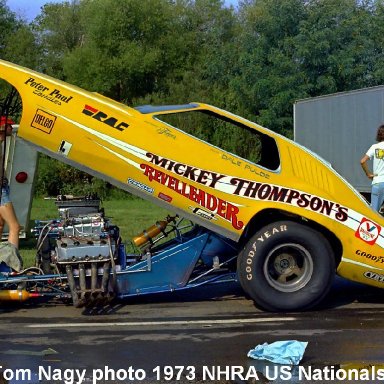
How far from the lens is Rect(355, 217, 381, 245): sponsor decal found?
27.0 ft

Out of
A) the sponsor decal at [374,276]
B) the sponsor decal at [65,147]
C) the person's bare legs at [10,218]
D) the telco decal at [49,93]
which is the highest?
the telco decal at [49,93]

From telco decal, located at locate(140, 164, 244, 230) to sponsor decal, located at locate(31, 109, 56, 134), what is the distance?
972 mm

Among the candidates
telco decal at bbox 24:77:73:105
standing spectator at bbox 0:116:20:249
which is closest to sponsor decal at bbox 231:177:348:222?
telco decal at bbox 24:77:73:105

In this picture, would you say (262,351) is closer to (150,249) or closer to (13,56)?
(150,249)

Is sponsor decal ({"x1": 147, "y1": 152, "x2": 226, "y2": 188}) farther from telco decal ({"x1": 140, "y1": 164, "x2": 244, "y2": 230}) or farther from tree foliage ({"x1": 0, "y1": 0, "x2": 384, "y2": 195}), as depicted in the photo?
tree foliage ({"x1": 0, "y1": 0, "x2": 384, "y2": 195})

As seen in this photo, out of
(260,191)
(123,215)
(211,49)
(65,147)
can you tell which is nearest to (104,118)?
(65,147)

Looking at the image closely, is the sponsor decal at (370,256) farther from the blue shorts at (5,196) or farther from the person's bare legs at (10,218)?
the blue shorts at (5,196)

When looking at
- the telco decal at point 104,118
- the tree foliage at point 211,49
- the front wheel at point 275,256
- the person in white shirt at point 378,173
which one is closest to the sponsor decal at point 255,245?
the front wheel at point 275,256

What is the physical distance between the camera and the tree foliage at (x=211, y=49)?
122 ft

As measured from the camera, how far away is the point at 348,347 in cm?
683

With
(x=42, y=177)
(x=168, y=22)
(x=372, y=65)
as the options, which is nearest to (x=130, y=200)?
(x=42, y=177)

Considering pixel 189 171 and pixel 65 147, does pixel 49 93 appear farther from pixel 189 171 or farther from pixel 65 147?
pixel 189 171

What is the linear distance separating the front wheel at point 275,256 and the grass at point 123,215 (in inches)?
166

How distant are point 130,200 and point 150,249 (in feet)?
59.3
